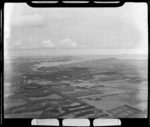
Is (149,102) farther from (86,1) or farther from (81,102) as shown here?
(81,102)

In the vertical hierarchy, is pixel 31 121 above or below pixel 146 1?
below

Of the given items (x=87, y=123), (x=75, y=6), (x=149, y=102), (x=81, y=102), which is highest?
(x=75, y=6)

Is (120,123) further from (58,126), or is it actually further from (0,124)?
(0,124)

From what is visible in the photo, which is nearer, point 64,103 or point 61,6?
point 61,6

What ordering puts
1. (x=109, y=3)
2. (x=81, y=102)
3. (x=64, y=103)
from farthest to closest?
(x=81, y=102)
(x=64, y=103)
(x=109, y=3)

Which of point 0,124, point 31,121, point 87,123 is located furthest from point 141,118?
point 0,124

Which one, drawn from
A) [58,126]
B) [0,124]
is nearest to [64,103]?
[58,126]

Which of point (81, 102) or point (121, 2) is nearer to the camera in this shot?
point (121, 2)

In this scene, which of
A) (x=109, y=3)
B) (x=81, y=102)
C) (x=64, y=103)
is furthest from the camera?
(x=81, y=102)

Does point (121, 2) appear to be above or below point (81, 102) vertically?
above
